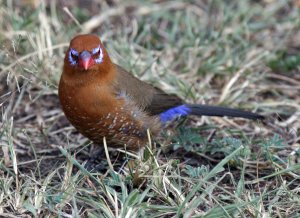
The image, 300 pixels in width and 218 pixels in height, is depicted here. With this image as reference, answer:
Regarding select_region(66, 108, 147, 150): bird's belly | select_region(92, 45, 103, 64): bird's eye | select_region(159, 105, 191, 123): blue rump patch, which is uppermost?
select_region(92, 45, 103, 64): bird's eye

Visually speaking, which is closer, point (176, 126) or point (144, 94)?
point (144, 94)

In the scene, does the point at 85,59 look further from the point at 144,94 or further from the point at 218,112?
the point at 218,112

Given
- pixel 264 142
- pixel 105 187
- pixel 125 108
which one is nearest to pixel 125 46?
pixel 125 108

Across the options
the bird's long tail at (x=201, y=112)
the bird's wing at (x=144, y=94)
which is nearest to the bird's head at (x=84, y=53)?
the bird's wing at (x=144, y=94)

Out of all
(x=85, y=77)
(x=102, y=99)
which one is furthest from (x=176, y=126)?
(x=85, y=77)

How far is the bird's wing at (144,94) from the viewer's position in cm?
504

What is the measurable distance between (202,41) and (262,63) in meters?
0.63

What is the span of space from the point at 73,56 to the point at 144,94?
807mm

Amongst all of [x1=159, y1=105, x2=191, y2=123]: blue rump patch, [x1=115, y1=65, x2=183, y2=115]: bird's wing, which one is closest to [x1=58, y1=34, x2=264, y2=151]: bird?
[x1=115, y1=65, x2=183, y2=115]: bird's wing

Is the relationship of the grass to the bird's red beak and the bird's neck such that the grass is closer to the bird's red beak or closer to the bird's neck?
the bird's neck

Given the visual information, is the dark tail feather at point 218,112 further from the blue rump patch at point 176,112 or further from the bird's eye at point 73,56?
the bird's eye at point 73,56

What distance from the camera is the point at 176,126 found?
5.61 meters

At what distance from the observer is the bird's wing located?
5035mm

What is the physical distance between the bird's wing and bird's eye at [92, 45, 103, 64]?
0.81ft
